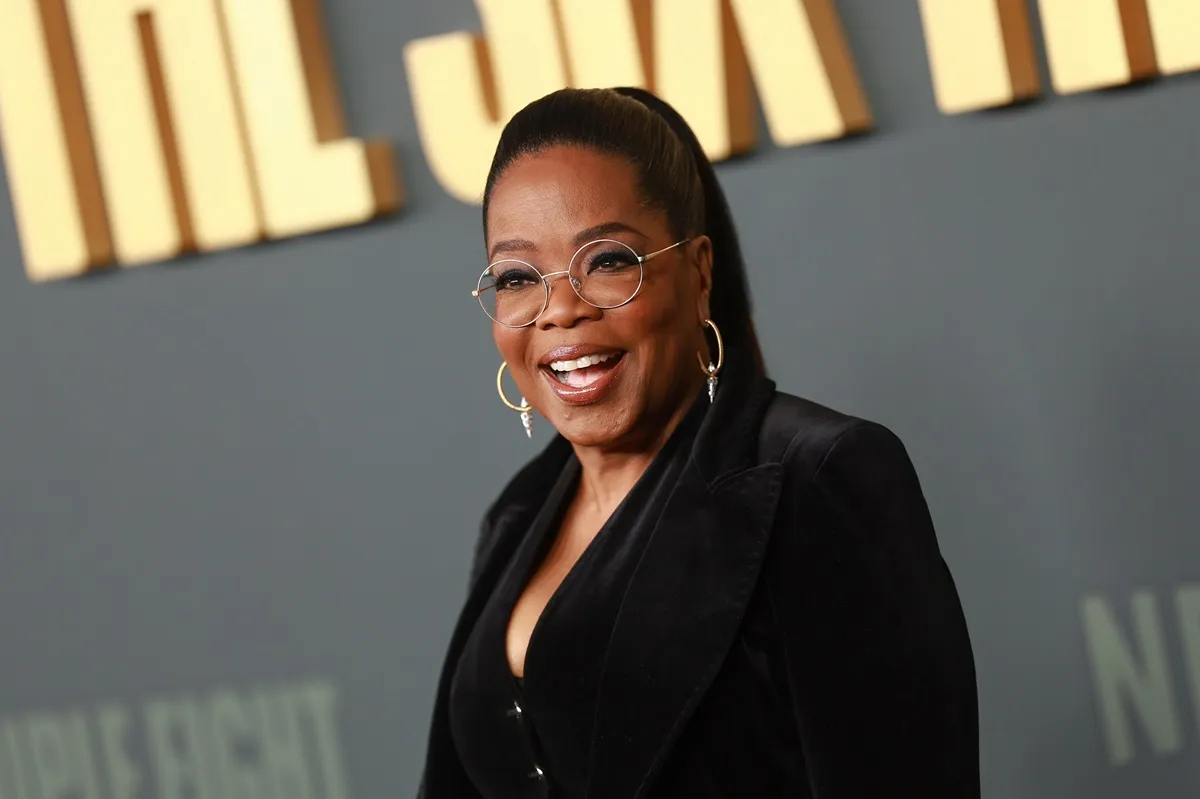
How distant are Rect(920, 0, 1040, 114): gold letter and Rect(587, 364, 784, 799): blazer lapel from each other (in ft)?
3.47

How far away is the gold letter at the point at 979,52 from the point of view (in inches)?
89.0

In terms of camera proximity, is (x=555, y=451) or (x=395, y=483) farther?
(x=395, y=483)

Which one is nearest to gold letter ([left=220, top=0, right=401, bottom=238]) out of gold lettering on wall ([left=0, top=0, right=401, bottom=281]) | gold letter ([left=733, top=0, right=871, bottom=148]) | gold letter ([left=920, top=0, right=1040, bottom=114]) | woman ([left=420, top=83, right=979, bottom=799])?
gold lettering on wall ([left=0, top=0, right=401, bottom=281])

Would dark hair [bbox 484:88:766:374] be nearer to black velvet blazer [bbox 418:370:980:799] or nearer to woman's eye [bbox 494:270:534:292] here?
woman's eye [bbox 494:270:534:292]

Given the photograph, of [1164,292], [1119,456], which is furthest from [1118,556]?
[1164,292]

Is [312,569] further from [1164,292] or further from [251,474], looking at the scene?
[1164,292]

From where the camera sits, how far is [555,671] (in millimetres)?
1466

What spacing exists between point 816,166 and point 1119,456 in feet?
2.15

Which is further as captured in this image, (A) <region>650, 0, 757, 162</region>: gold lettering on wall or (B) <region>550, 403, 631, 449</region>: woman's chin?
(A) <region>650, 0, 757, 162</region>: gold lettering on wall

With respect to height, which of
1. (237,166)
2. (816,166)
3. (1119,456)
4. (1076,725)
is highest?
(237,166)

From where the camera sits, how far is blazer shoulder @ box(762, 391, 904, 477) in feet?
4.38

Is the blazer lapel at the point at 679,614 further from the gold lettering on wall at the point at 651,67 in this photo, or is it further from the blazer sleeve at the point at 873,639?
the gold lettering on wall at the point at 651,67

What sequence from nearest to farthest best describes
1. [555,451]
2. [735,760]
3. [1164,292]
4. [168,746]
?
[735,760] → [555,451] → [1164,292] → [168,746]

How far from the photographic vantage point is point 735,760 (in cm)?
135
